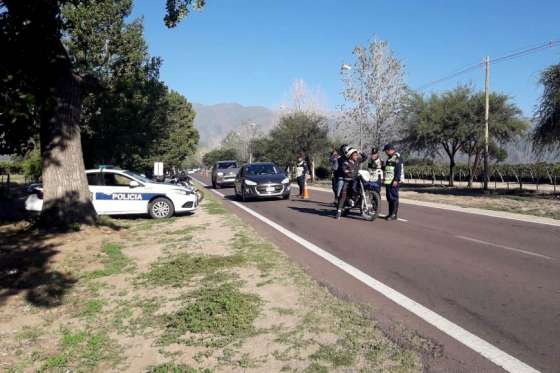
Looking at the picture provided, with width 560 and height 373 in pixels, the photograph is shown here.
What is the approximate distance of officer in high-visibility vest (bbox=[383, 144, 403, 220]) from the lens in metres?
11.8

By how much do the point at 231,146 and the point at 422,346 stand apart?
120 m

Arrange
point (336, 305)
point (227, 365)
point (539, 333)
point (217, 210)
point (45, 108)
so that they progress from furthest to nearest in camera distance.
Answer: point (217, 210) → point (45, 108) → point (336, 305) → point (539, 333) → point (227, 365)

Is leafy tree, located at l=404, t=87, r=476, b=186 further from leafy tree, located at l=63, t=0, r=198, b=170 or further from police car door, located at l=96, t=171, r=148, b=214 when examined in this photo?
police car door, located at l=96, t=171, r=148, b=214

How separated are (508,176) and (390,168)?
30.9 meters

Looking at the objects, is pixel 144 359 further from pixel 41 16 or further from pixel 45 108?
pixel 41 16

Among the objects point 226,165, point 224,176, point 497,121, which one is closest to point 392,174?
point 224,176

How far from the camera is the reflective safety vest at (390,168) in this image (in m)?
11.8

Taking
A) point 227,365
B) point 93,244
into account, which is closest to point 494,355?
point 227,365

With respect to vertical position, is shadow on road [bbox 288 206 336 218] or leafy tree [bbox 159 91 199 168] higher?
leafy tree [bbox 159 91 199 168]

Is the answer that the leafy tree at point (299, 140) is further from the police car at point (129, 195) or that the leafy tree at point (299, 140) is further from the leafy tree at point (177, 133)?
the police car at point (129, 195)

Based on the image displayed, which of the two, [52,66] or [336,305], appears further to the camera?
[52,66]

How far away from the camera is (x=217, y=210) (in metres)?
15.0

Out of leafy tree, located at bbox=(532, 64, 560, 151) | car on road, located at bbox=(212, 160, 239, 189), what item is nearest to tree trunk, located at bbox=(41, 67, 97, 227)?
leafy tree, located at bbox=(532, 64, 560, 151)

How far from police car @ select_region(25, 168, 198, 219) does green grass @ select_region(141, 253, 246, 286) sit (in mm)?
5955
